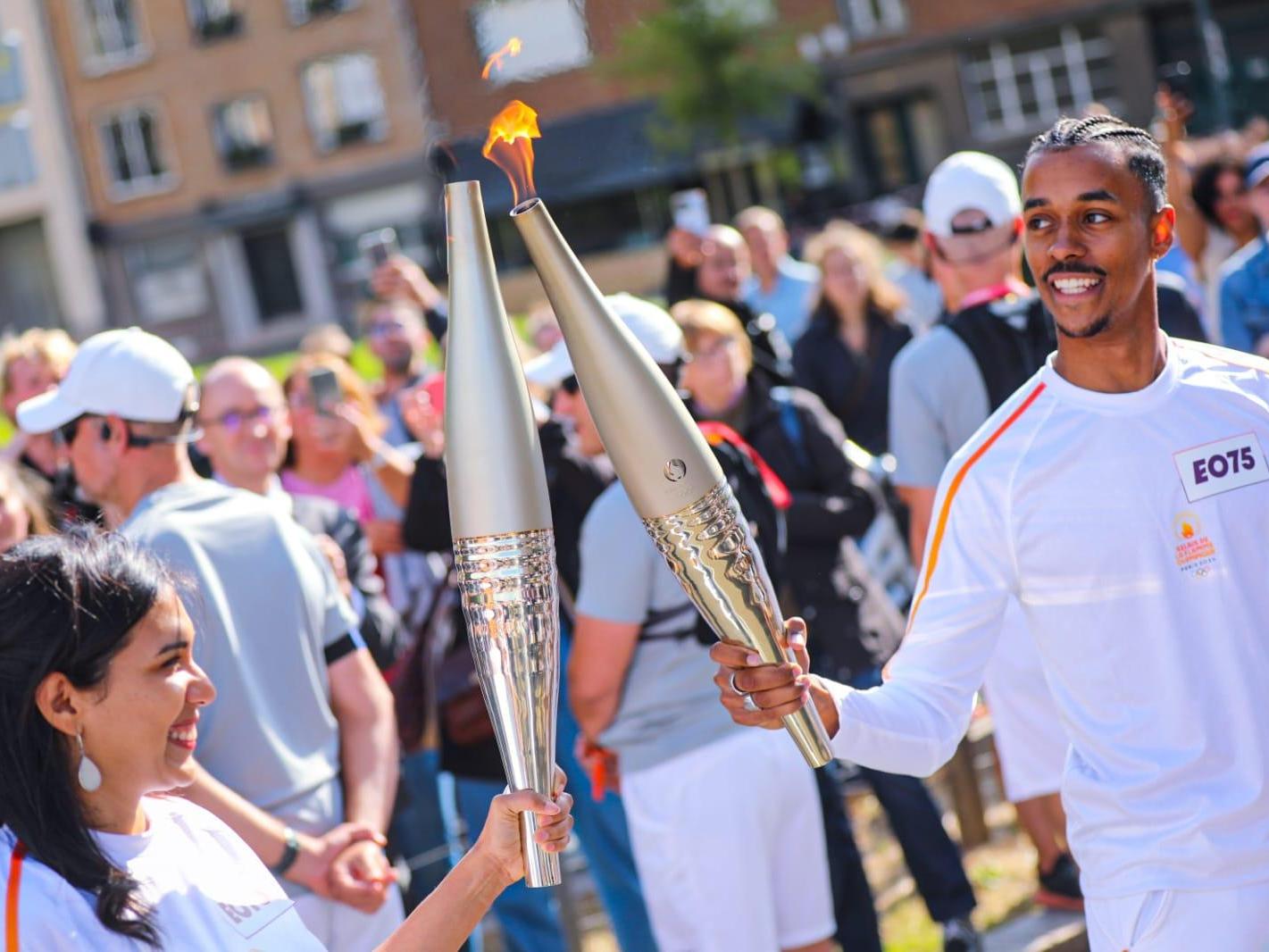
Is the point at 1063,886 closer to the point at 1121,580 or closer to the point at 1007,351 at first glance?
the point at 1007,351

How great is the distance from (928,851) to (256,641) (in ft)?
7.70

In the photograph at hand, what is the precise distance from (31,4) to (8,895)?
126 feet

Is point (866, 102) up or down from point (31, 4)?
down

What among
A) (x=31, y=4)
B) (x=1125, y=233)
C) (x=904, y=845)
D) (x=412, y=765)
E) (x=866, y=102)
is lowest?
(x=904, y=845)

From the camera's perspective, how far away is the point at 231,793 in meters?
3.31

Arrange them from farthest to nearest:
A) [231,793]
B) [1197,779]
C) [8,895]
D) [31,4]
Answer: [31,4]
[231,793]
[1197,779]
[8,895]

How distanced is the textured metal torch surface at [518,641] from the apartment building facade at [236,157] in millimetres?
34443

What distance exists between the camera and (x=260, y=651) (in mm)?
3473

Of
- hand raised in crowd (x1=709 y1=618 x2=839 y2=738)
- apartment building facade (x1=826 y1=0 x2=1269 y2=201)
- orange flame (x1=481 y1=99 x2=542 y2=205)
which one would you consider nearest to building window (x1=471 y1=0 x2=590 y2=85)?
orange flame (x1=481 y1=99 x2=542 y2=205)

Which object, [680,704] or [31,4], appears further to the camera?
[31,4]

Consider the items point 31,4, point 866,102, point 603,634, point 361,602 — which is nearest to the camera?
point 603,634

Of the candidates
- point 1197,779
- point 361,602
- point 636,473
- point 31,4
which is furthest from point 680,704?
point 31,4

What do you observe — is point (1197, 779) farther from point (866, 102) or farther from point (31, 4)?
point (31, 4)

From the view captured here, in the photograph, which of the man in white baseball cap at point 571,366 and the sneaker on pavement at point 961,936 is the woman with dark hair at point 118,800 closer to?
the man in white baseball cap at point 571,366
